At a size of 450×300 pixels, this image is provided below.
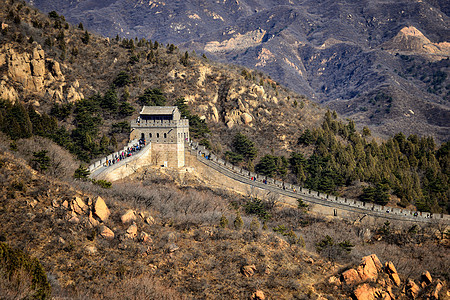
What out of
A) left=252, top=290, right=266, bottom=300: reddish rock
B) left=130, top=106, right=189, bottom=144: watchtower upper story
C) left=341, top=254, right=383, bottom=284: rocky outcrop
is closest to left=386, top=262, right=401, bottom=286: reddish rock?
left=341, top=254, right=383, bottom=284: rocky outcrop

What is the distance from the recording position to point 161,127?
5219cm

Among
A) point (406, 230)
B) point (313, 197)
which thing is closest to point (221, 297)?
point (313, 197)

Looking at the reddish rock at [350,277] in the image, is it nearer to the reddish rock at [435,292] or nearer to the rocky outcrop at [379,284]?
the rocky outcrop at [379,284]

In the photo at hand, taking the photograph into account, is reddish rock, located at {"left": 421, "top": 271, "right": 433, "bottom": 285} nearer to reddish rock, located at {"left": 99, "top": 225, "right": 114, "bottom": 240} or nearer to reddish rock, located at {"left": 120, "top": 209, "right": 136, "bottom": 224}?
reddish rock, located at {"left": 120, "top": 209, "right": 136, "bottom": 224}

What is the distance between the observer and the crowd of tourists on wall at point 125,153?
44.4 meters

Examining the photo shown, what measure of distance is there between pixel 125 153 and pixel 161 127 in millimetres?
6659

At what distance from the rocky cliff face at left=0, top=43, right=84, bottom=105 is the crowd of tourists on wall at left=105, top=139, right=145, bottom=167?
2110 cm

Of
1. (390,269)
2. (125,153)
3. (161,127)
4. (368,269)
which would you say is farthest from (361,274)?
(161,127)

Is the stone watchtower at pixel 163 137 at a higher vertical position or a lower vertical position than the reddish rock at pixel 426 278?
higher

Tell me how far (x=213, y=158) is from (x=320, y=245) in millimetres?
27919

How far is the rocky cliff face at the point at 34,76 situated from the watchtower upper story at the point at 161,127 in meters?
19.3

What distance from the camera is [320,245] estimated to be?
2878 cm

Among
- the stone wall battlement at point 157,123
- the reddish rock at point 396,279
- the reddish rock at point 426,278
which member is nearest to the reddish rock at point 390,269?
the reddish rock at point 396,279

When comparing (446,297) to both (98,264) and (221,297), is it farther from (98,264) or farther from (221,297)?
(98,264)
